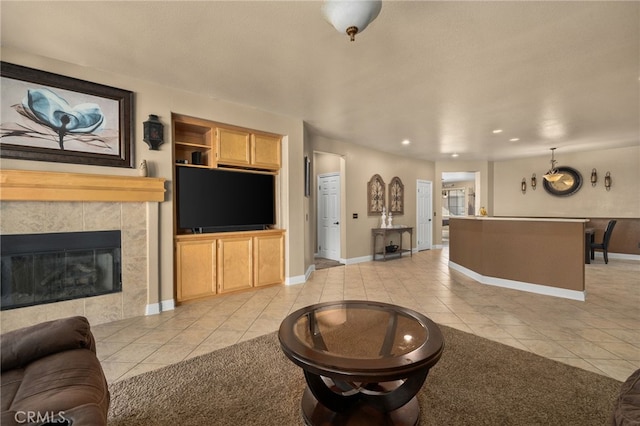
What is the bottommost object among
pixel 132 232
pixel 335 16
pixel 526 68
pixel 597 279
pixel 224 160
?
pixel 597 279

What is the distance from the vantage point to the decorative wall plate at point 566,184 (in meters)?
7.00

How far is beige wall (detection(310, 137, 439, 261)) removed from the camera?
19.9 feet

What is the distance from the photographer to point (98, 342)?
2.52 m

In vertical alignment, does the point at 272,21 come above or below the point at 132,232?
above

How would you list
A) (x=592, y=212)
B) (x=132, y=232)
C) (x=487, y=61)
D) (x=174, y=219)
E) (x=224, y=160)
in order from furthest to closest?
(x=592, y=212) → (x=224, y=160) → (x=174, y=219) → (x=132, y=232) → (x=487, y=61)

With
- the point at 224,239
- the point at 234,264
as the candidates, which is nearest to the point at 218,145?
the point at 224,239

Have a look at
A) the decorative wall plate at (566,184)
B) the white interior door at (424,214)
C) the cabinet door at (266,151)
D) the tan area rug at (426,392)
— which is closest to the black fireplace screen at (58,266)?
the tan area rug at (426,392)

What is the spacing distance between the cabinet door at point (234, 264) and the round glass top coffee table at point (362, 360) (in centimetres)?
223

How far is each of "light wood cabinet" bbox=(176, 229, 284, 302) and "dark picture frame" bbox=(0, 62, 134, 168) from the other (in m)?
1.25

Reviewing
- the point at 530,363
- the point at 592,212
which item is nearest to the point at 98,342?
the point at 530,363

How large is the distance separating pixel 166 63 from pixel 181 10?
0.89 m

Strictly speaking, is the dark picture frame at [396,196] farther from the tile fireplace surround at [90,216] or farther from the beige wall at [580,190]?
the tile fireplace surround at [90,216]

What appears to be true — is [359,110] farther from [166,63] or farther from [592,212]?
[592,212]

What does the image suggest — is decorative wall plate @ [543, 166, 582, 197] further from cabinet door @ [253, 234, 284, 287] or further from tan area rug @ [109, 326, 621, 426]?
cabinet door @ [253, 234, 284, 287]
